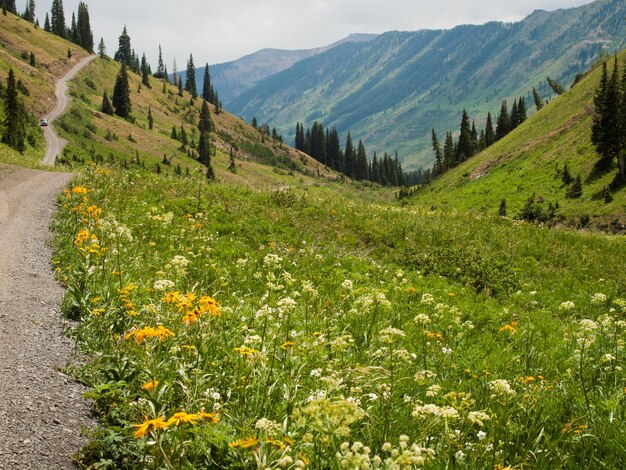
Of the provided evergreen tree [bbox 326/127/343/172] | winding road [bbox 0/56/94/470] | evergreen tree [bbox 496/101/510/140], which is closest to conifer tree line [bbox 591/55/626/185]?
winding road [bbox 0/56/94/470]

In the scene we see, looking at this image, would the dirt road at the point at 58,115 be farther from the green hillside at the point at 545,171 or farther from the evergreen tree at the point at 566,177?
the evergreen tree at the point at 566,177

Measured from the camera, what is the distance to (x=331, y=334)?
22.7ft

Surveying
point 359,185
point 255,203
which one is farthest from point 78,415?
point 359,185

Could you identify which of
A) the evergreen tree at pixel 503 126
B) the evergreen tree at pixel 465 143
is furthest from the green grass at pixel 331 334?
the evergreen tree at pixel 503 126

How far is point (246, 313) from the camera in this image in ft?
25.7

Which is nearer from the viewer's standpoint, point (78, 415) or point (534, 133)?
point (78, 415)

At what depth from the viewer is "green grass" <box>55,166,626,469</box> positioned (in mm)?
3906

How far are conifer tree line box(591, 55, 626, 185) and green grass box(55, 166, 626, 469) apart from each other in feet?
112

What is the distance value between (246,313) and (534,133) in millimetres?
79948

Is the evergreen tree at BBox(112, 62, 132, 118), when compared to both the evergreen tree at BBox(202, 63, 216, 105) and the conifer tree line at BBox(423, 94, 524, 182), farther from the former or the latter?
the conifer tree line at BBox(423, 94, 524, 182)

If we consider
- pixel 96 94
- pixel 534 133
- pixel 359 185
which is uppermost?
pixel 96 94

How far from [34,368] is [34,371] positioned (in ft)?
0.28

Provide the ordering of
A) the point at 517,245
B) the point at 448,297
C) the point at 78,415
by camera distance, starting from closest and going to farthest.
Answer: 1. the point at 78,415
2. the point at 448,297
3. the point at 517,245

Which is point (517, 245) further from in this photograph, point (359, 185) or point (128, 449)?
point (359, 185)
